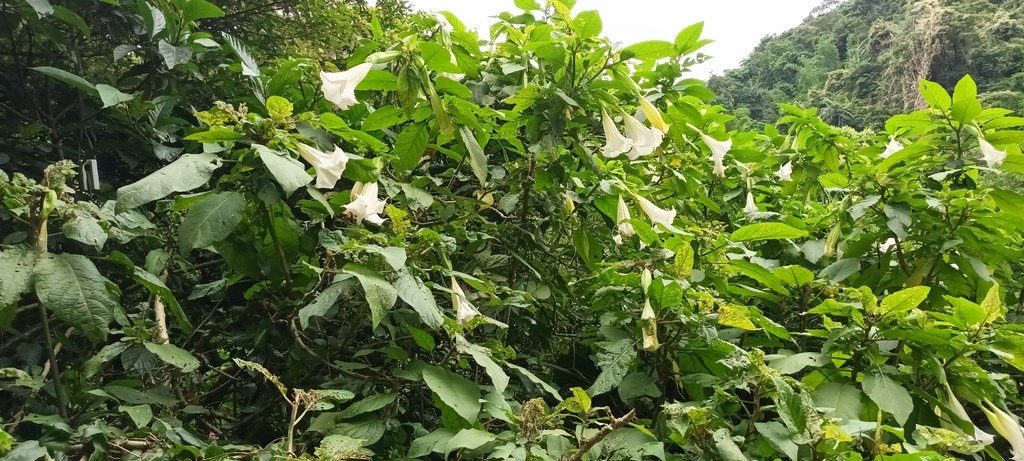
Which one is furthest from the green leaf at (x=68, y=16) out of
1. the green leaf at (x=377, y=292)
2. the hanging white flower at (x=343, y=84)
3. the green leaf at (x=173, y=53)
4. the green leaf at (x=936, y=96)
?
the green leaf at (x=936, y=96)

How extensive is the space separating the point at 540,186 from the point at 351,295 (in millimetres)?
593

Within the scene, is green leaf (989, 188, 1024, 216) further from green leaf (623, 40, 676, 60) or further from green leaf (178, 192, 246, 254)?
green leaf (178, 192, 246, 254)

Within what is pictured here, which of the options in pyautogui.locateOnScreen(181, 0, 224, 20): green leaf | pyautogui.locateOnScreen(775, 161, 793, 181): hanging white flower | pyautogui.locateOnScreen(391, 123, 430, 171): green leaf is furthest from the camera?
pyautogui.locateOnScreen(775, 161, 793, 181): hanging white flower

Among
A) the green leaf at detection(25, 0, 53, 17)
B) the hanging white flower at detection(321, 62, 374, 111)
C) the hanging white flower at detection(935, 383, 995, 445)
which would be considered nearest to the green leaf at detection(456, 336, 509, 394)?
the hanging white flower at detection(321, 62, 374, 111)

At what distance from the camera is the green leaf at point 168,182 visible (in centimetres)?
98

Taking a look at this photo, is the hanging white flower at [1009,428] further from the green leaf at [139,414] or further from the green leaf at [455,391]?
the green leaf at [139,414]

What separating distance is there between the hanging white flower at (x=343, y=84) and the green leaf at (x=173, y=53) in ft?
1.80

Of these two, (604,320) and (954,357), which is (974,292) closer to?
(954,357)

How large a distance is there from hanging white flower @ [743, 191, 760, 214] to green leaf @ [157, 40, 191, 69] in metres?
1.94

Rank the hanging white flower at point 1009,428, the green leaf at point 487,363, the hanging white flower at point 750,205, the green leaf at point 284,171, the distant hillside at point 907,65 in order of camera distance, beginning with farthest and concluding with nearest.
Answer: the distant hillside at point 907,65 → the hanging white flower at point 750,205 → the hanging white flower at point 1009,428 → the green leaf at point 487,363 → the green leaf at point 284,171

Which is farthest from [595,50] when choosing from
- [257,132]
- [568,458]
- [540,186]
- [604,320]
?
[568,458]

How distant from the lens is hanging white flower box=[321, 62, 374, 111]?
1342mm

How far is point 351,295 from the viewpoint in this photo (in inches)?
56.1

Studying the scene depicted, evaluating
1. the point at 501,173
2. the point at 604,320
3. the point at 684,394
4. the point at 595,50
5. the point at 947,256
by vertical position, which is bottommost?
the point at 684,394
